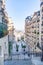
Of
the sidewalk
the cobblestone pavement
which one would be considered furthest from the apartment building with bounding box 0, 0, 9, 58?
the sidewalk

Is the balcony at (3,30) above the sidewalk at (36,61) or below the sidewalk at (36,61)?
above

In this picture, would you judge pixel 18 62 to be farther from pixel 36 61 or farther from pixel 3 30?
pixel 3 30

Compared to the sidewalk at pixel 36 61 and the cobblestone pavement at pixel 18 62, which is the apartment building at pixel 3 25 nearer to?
the cobblestone pavement at pixel 18 62

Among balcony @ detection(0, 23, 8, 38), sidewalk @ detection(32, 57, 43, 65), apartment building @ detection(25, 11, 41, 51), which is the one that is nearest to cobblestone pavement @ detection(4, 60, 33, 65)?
sidewalk @ detection(32, 57, 43, 65)

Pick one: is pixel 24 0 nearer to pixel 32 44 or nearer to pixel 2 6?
pixel 2 6

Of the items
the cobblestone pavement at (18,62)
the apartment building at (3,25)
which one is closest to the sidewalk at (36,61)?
the cobblestone pavement at (18,62)

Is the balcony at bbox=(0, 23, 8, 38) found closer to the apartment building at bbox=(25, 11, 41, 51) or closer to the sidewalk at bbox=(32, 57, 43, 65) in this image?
the apartment building at bbox=(25, 11, 41, 51)

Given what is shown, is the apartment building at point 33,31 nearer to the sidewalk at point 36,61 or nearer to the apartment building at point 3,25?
the sidewalk at point 36,61

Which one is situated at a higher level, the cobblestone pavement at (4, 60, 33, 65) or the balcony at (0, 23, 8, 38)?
the balcony at (0, 23, 8, 38)

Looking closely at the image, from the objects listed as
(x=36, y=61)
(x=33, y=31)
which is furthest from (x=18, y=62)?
(x=33, y=31)

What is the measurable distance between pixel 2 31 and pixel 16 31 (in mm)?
148

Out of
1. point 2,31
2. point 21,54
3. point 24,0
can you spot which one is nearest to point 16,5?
point 24,0

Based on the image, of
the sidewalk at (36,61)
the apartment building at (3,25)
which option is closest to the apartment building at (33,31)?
the sidewalk at (36,61)

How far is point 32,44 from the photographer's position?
128 inches
